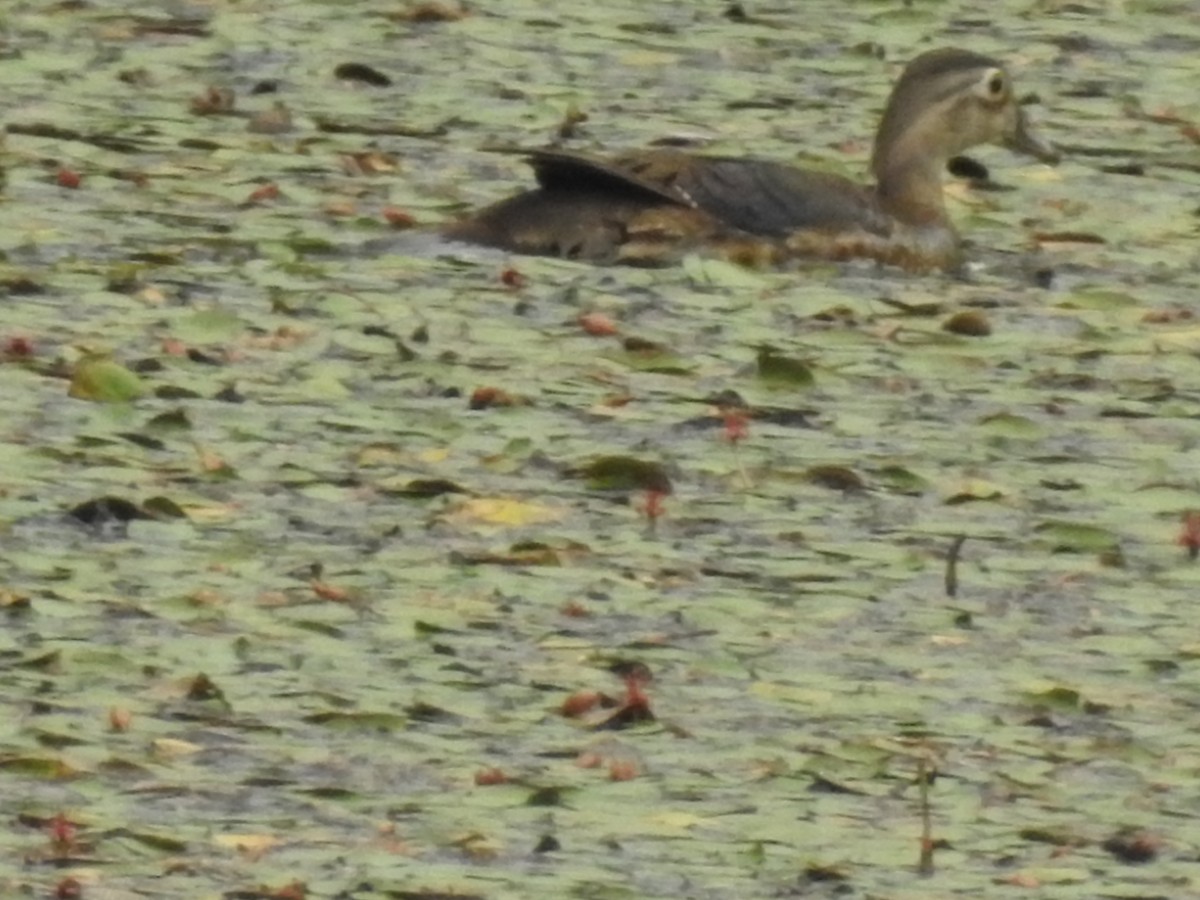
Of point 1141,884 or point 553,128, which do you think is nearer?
point 1141,884

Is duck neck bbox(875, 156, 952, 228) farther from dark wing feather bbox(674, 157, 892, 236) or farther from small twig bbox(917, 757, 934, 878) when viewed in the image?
small twig bbox(917, 757, 934, 878)

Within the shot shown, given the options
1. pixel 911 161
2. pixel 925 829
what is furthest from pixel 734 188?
pixel 925 829

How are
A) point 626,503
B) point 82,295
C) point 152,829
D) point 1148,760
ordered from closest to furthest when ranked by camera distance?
point 152,829 → point 1148,760 → point 626,503 → point 82,295

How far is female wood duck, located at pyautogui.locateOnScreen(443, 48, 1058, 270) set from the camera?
10.8m

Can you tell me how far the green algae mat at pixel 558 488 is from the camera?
6617mm

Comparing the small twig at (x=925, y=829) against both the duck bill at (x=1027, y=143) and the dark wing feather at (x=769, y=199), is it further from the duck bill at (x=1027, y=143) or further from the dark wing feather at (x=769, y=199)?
the duck bill at (x=1027, y=143)

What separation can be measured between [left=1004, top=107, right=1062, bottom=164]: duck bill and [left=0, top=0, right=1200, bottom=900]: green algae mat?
0.10 meters

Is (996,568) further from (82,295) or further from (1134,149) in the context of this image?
(1134,149)

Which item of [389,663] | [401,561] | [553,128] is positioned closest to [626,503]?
[401,561]

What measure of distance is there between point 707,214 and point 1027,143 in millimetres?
1234

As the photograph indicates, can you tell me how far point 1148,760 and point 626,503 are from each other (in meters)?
1.71

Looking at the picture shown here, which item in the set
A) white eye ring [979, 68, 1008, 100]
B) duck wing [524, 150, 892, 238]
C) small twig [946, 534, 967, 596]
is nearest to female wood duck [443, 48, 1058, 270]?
duck wing [524, 150, 892, 238]

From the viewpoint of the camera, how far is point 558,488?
8.58 m

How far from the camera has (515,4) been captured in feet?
43.5
